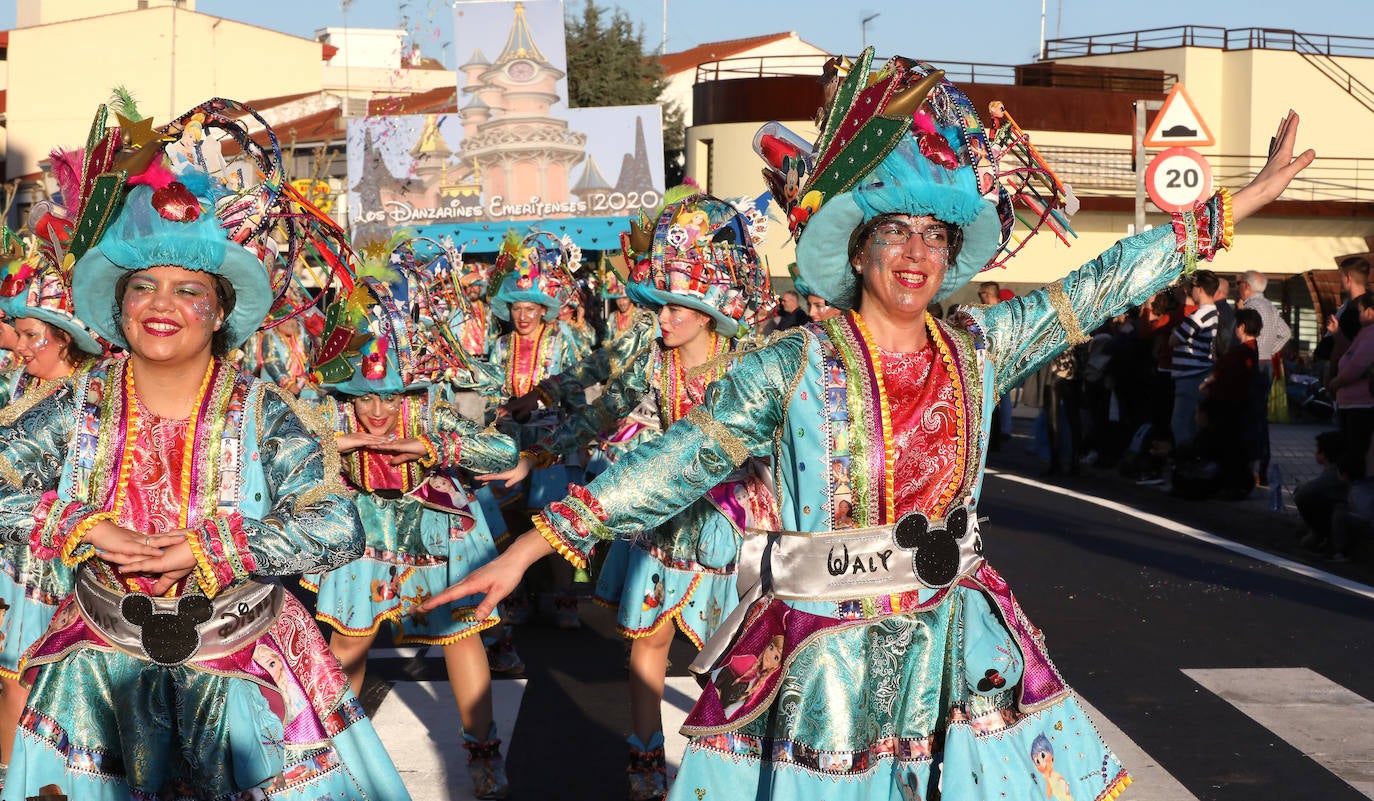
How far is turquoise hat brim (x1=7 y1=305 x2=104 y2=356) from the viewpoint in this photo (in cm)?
693

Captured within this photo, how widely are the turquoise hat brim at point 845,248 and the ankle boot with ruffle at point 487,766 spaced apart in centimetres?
279

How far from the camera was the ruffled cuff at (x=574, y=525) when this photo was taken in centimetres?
384

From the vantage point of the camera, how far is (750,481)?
6.59 meters

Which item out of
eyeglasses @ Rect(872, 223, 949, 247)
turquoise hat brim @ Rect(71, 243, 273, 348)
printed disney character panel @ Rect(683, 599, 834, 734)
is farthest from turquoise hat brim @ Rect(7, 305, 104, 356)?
eyeglasses @ Rect(872, 223, 949, 247)

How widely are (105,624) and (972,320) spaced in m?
2.22

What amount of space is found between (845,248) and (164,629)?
1.86 metres

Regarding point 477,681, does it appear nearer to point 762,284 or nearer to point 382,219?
point 762,284

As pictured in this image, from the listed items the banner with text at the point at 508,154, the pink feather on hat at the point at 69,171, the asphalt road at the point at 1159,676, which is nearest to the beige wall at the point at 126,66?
the banner with text at the point at 508,154

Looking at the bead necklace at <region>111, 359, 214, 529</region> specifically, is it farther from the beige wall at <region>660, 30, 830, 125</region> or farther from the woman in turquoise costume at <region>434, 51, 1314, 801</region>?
the beige wall at <region>660, 30, 830, 125</region>

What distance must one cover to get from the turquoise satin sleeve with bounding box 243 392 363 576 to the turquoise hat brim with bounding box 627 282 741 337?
2748 millimetres

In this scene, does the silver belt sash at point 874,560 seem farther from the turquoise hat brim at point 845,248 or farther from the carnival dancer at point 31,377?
the carnival dancer at point 31,377

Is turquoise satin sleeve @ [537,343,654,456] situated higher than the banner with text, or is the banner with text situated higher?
the banner with text

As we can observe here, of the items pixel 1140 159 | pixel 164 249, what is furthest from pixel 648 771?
pixel 1140 159

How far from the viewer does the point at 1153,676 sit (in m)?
8.18
